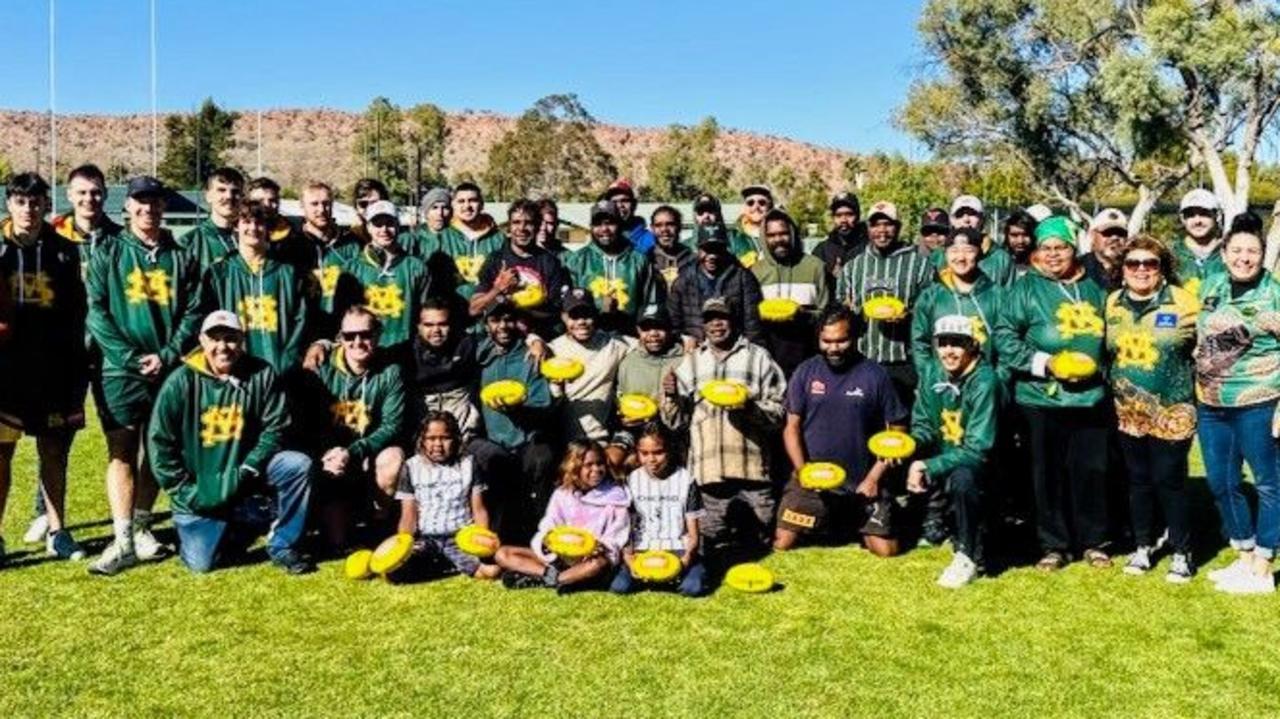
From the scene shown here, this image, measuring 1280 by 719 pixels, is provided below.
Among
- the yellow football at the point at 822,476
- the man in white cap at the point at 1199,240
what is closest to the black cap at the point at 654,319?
the yellow football at the point at 822,476

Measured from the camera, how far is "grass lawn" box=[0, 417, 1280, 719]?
4.59 metres

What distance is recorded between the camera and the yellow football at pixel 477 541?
6.01 m

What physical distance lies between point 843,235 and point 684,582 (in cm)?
344

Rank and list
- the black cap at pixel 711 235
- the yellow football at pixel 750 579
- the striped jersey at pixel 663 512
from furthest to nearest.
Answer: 1. the black cap at pixel 711 235
2. the striped jersey at pixel 663 512
3. the yellow football at pixel 750 579

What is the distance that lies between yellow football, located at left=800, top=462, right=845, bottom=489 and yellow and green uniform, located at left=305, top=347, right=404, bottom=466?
2.37 meters

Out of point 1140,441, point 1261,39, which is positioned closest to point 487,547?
point 1140,441

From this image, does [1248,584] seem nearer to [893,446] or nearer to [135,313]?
[893,446]

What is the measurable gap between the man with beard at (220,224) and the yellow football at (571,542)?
9.29 ft

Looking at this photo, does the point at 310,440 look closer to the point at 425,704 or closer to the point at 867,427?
the point at 425,704

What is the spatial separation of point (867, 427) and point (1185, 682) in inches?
96.8

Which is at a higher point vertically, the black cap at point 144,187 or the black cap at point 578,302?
the black cap at point 144,187

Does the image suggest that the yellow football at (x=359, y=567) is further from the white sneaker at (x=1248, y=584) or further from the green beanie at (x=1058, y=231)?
the white sneaker at (x=1248, y=584)

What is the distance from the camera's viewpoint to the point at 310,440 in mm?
6895

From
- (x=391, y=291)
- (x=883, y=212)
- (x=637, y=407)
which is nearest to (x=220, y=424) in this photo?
(x=391, y=291)
